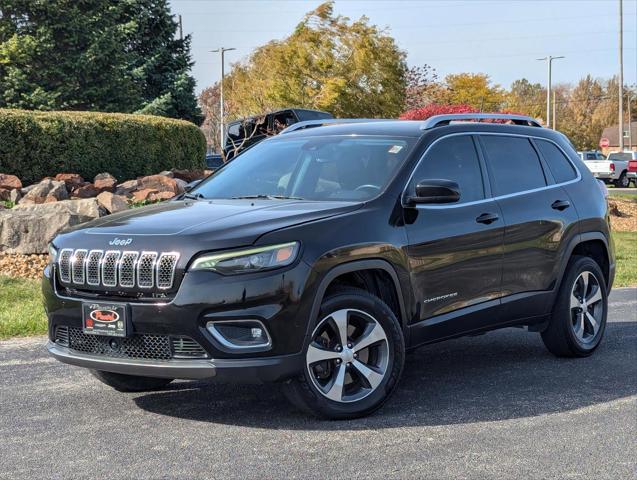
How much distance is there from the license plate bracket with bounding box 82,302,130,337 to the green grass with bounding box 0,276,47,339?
11.7 feet

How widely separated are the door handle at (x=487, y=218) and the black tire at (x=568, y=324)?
1109 mm

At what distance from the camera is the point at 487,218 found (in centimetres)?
648

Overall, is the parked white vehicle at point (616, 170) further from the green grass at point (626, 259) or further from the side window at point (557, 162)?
the side window at point (557, 162)

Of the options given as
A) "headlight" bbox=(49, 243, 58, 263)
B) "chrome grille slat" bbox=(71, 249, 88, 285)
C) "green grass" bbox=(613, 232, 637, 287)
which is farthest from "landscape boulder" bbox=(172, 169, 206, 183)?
"chrome grille slat" bbox=(71, 249, 88, 285)

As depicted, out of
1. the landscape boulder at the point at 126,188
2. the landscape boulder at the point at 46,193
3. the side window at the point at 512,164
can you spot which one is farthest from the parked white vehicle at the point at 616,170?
the side window at the point at 512,164

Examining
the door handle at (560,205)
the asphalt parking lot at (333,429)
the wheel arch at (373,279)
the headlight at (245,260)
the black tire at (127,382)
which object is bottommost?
the asphalt parking lot at (333,429)

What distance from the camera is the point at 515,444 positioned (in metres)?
5.05

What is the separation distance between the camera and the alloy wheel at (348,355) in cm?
532

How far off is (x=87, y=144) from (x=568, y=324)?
37.5 ft

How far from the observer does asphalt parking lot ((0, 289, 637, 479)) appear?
4.62 metres

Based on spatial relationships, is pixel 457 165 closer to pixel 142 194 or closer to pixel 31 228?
pixel 31 228

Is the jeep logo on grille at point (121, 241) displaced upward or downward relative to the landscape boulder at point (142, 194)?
downward

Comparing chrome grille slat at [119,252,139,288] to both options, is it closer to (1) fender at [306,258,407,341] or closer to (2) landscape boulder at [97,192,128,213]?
(1) fender at [306,258,407,341]

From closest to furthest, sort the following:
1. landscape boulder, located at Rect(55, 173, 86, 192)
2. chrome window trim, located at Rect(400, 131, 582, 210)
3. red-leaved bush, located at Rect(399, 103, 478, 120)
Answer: chrome window trim, located at Rect(400, 131, 582, 210)
landscape boulder, located at Rect(55, 173, 86, 192)
red-leaved bush, located at Rect(399, 103, 478, 120)
